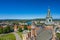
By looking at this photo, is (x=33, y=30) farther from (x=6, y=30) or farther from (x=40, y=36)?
(x=6, y=30)

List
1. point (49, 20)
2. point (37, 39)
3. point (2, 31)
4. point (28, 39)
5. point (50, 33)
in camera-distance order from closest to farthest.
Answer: point (28, 39) → point (37, 39) → point (50, 33) → point (49, 20) → point (2, 31)

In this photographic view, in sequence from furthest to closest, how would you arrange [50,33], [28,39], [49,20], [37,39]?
[49,20], [50,33], [37,39], [28,39]

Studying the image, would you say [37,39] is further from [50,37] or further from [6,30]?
[6,30]

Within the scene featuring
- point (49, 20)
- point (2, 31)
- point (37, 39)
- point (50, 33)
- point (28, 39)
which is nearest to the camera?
point (28, 39)

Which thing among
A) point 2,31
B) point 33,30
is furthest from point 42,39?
point 2,31

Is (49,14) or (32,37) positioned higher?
(49,14)

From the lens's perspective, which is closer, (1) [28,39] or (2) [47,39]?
(1) [28,39]

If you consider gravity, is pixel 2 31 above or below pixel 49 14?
below

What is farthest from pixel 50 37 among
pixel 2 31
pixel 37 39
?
pixel 2 31

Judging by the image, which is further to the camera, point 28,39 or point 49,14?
point 49,14
